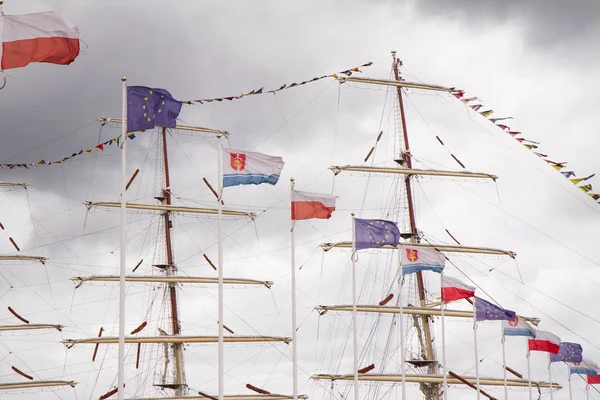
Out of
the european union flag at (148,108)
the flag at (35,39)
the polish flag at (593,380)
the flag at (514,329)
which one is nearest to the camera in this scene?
the flag at (35,39)

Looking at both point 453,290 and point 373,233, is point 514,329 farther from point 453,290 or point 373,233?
point 373,233

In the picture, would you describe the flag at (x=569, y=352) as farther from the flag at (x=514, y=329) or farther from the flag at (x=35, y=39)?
the flag at (x=35, y=39)

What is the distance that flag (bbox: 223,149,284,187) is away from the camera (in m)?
43.1

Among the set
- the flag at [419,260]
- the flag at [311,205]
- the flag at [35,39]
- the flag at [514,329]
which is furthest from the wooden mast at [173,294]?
the flag at [35,39]

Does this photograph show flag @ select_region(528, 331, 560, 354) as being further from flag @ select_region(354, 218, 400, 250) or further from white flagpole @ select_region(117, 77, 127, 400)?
white flagpole @ select_region(117, 77, 127, 400)

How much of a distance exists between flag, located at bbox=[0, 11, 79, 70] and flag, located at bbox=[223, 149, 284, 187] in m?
11.9

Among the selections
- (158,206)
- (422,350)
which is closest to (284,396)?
(422,350)

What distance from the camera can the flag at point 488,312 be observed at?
188 ft

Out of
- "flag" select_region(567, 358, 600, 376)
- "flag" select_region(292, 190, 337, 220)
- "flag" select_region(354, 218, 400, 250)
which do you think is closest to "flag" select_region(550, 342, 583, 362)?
"flag" select_region(567, 358, 600, 376)

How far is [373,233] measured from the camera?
48.8 meters

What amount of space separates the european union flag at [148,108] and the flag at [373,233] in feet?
38.2

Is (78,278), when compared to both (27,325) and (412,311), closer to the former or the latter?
(27,325)

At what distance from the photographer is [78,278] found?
225 feet

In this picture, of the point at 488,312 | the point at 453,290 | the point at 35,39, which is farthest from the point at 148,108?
the point at 488,312
